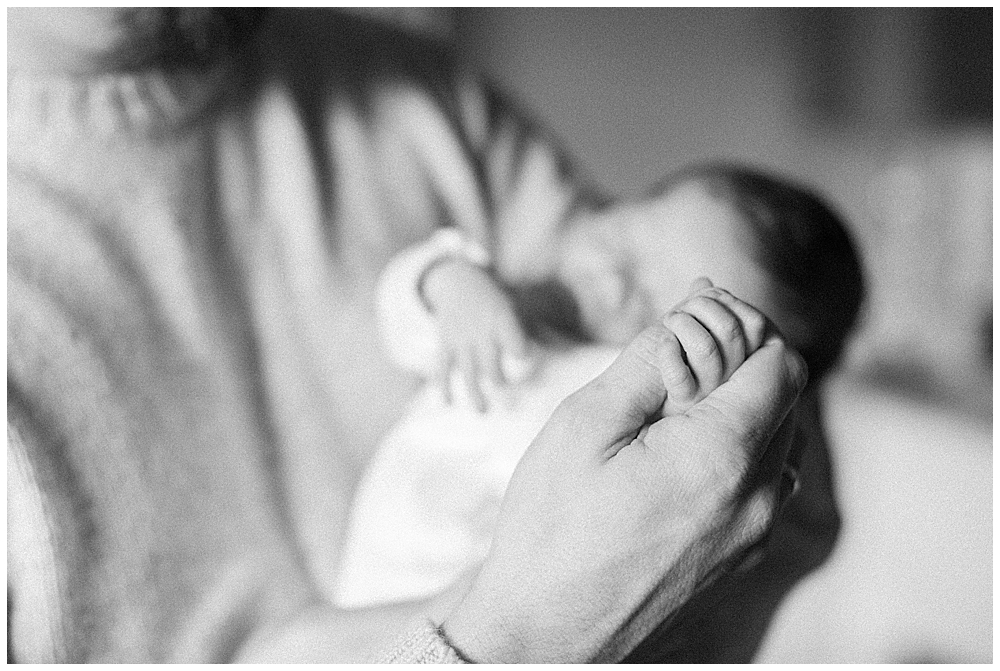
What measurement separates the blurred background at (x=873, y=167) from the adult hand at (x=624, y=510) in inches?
6.0

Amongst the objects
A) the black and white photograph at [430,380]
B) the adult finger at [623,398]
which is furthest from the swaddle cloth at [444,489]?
the adult finger at [623,398]

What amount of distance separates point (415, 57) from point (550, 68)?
12cm

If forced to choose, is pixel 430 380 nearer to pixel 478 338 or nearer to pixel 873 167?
pixel 478 338

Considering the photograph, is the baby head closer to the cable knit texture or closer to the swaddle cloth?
the swaddle cloth

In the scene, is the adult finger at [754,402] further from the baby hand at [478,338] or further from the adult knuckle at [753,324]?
the baby hand at [478,338]

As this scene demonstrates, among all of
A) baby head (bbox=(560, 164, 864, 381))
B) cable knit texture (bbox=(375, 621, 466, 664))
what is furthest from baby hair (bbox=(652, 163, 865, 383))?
cable knit texture (bbox=(375, 621, 466, 664))

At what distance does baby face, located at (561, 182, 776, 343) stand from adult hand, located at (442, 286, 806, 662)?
14cm

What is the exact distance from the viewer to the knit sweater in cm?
51

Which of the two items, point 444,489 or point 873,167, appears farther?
point 873,167

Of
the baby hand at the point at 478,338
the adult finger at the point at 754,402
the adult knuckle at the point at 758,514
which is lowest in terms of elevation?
the adult knuckle at the point at 758,514

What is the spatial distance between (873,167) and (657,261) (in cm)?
42

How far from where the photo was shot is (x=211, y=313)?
1.97 ft

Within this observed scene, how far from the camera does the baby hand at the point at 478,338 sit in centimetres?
55

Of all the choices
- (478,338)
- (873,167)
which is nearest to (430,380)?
(478,338)
